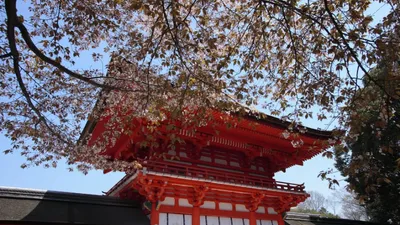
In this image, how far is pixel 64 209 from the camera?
28.6ft

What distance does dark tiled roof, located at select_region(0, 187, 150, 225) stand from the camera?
8.02m

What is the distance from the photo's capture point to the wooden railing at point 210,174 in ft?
31.7

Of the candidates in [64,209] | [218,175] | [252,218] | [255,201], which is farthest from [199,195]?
[64,209]

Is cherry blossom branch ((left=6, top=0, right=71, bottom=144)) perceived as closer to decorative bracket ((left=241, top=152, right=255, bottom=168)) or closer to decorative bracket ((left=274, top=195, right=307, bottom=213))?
decorative bracket ((left=241, top=152, right=255, bottom=168))

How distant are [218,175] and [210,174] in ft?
0.88

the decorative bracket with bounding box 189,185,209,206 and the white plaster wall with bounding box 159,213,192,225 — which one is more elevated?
the decorative bracket with bounding box 189,185,209,206

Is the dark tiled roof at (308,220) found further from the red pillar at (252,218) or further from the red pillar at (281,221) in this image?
the red pillar at (252,218)

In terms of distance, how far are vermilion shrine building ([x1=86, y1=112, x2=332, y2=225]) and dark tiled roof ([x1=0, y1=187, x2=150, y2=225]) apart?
0.65m

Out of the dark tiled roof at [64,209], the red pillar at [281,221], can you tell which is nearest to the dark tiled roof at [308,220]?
the red pillar at [281,221]

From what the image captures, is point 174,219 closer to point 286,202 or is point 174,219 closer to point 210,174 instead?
point 210,174

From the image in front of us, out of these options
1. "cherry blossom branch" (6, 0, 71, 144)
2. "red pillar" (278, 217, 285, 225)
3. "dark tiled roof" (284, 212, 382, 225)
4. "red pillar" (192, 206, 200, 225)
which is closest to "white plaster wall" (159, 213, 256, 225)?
"red pillar" (192, 206, 200, 225)

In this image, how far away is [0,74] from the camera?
636cm

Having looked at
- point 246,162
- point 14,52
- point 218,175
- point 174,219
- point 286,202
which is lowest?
point 174,219

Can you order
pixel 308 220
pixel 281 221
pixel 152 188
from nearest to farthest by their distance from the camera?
A: pixel 152 188 → pixel 281 221 → pixel 308 220
